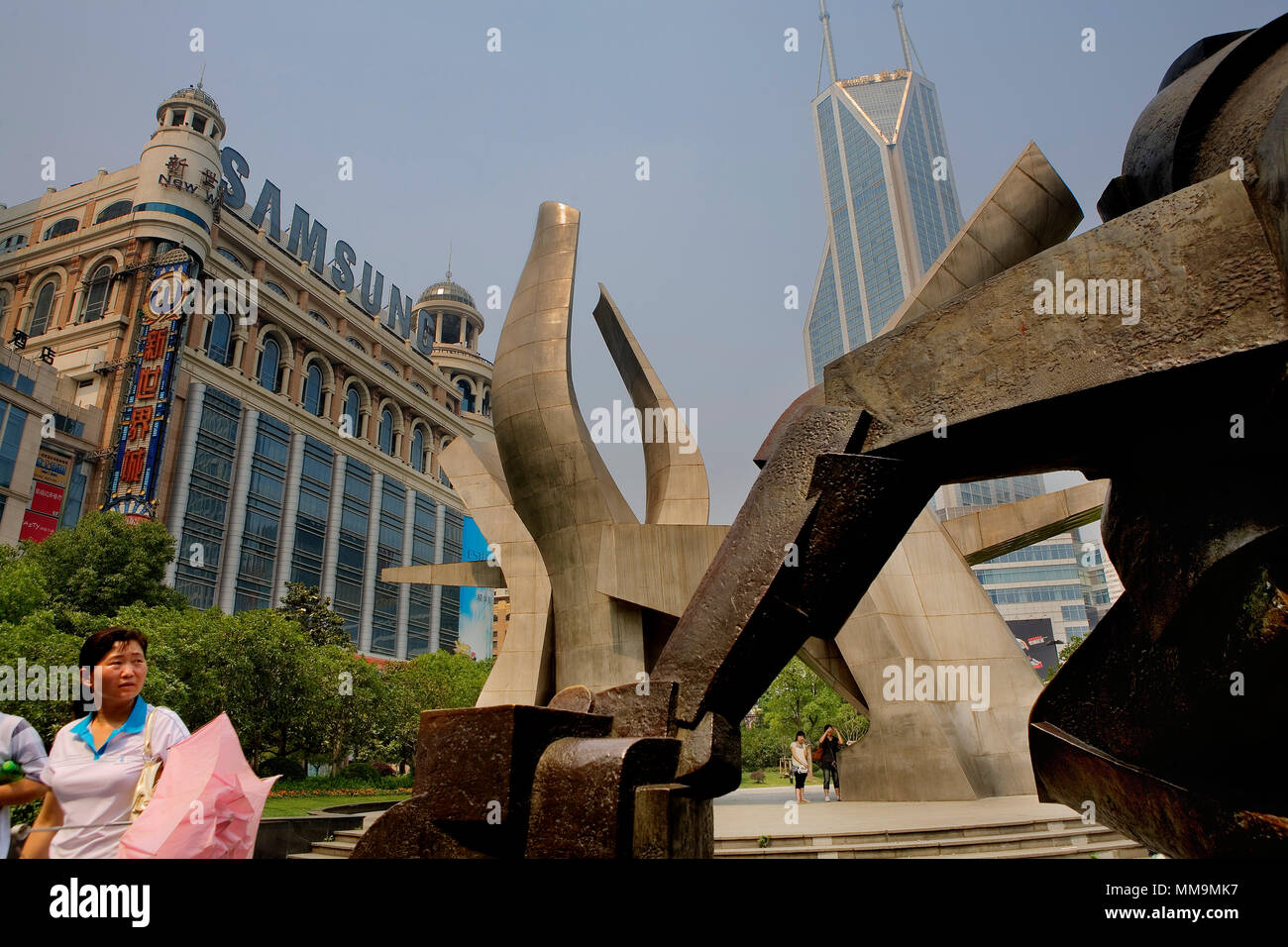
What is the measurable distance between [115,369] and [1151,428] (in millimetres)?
53768

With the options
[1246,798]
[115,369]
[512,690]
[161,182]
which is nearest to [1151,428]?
[1246,798]

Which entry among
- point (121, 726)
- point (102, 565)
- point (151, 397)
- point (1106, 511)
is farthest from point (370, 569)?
point (1106, 511)

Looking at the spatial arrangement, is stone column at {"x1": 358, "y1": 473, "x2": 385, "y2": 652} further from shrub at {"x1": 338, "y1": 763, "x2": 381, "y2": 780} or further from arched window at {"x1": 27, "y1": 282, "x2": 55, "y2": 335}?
shrub at {"x1": 338, "y1": 763, "x2": 381, "y2": 780}

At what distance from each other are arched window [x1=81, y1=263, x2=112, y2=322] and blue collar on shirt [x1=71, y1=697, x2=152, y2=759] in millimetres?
55199

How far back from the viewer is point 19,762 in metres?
2.91

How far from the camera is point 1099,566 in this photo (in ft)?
327

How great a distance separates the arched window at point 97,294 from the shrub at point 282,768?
109ft

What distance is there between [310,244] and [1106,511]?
2745 inches

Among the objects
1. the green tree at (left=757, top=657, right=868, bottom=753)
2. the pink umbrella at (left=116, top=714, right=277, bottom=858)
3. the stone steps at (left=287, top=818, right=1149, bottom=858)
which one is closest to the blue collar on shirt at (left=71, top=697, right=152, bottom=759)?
the pink umbrella at (left=116, top=714, right=277, bottom=858)

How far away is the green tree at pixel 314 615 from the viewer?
42.1m

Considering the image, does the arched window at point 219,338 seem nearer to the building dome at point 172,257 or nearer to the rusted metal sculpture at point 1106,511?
the building dome at point 172,257

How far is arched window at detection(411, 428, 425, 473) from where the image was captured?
7044cm

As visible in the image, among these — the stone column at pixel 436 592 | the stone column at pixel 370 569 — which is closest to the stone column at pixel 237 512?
the stone column at pixel 370 569
